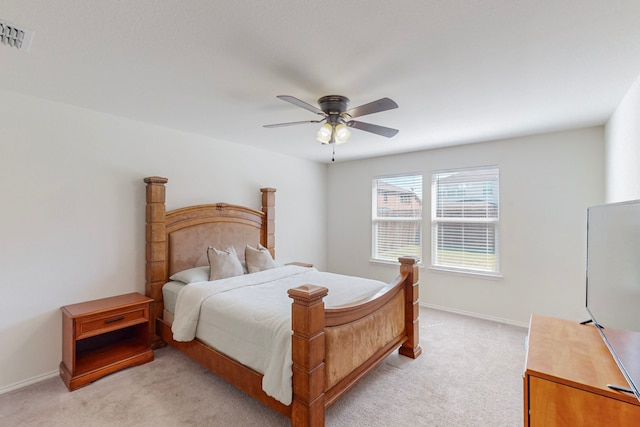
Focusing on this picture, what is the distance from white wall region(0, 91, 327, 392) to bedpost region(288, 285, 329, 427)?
7.55ft

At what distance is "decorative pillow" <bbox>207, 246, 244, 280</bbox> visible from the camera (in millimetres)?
3146

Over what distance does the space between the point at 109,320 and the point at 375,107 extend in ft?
9.53

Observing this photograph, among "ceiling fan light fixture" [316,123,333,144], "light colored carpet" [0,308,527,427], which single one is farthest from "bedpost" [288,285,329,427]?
"ceiling fan light fixture" [316,123,333,144]

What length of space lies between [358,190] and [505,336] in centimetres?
303

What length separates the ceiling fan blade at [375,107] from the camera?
74.5 inches

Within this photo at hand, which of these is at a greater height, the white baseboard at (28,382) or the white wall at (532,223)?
the white wall at (532,223)

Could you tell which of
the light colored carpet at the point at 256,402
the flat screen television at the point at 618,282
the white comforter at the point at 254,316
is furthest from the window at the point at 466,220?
the flat screen television at the point at 618,282

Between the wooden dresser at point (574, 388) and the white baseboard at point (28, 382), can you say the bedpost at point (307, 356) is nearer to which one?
the wooden dresser at point (574, 388)

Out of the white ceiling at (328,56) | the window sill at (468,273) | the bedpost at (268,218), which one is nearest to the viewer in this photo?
the white ceiling at (328,56)

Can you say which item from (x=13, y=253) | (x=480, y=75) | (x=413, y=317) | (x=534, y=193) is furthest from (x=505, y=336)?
(x=13, y=253)

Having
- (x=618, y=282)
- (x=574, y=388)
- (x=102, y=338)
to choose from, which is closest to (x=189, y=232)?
(x=102, y=338)

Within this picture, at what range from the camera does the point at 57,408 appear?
2.12 meters

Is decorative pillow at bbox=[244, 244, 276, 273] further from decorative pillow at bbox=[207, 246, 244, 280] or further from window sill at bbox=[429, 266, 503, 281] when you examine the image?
window sill at bbox=[429, 266, 503, 281]

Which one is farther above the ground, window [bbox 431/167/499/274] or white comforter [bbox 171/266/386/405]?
window [bbox 431/167/499/274]
